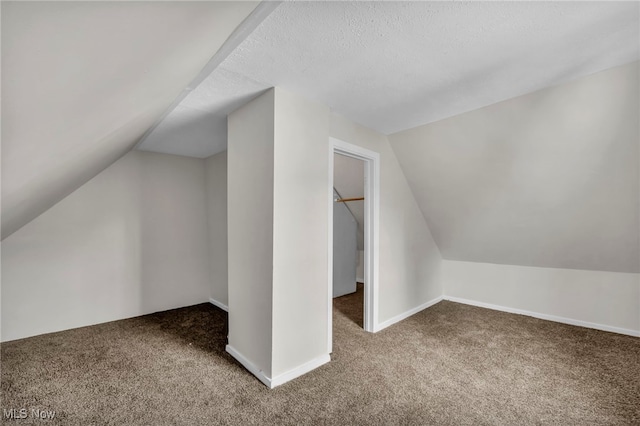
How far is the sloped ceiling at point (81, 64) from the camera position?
0.53 meters

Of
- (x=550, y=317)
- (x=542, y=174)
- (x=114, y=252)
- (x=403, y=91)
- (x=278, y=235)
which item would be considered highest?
(x=403, y=91)

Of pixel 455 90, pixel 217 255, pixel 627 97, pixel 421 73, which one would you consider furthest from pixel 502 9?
pixel 217 255

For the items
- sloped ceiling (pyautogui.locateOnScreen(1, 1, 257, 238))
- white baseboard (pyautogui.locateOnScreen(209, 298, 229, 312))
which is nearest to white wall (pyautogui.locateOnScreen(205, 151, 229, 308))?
white baseboard (pyautogui.locateOnScreen(209, 298, 229, 312))

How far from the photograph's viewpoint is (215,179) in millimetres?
3832

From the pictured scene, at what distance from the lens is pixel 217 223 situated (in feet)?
12.6

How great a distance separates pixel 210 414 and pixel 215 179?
2811 mm

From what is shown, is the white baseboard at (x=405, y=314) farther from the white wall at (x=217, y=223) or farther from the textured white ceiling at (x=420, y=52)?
the textured white ceiling at (x=420, y=52)

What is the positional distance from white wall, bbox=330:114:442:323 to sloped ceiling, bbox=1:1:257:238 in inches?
61.1

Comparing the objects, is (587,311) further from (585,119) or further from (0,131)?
(0,131)

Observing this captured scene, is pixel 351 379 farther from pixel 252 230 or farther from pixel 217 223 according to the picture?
pixel 217 223

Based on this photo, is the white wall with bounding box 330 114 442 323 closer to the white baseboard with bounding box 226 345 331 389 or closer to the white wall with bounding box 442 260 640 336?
the white wall with bounding box 442 260 640 336

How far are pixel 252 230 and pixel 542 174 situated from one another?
262 cm

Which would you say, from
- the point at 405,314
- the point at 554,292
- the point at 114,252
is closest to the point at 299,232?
the point at 405,314

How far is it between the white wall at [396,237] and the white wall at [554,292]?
0.60 m
